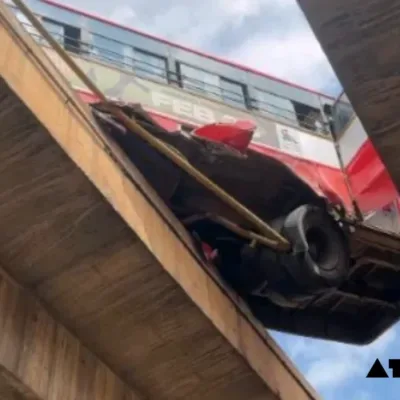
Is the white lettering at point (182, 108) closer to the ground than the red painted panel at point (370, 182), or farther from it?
farther from it

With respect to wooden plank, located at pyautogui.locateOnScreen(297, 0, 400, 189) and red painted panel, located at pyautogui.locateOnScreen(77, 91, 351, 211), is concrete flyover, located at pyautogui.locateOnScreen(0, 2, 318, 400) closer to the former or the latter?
wooden plank, located at pyautogui.locateOnScreen(297, 0, 400, 189)

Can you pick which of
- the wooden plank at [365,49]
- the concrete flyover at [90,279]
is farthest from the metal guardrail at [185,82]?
the wooden plank at [365,49]

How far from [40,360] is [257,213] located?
2.47m

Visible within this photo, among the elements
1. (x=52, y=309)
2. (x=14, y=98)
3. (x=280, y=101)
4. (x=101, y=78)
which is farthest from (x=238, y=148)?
(x=280, y=101)

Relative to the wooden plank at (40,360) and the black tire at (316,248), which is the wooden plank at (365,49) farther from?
the wooden plank at (40,360)

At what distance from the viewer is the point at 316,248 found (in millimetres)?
6016

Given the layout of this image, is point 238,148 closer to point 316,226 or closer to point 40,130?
point 316,226

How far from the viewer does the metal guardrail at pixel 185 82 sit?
28.8 ft

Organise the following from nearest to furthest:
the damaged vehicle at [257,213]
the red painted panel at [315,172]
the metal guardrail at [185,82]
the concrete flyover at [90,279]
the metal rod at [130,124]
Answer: the concrete flyover at [90,279] → the metal rod at [130,124] → the damaged vehicle at [257,213] → the red painted panel at [315,172] → the metal guardrail at [185,82]

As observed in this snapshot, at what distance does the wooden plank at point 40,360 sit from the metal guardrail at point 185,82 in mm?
4637

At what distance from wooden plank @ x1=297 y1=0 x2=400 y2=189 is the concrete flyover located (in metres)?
1.23

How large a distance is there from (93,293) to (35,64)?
3.92 feet

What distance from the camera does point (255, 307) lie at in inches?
259

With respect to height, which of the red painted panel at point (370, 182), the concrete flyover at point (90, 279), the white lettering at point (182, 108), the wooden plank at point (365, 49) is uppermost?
the white lettering at point (182, 108)
